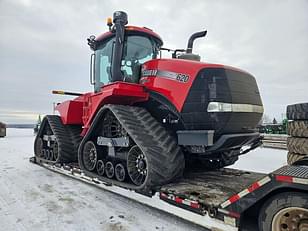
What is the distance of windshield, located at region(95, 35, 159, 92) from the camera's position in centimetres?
496

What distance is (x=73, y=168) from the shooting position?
6102mm

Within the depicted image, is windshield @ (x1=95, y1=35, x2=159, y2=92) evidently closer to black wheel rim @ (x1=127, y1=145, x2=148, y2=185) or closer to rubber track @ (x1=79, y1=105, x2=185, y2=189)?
rubber track @ (x1=79, y1=105, x2=185, y2=189)

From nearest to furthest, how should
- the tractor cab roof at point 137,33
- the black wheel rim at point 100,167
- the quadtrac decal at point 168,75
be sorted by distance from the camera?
the quadtrac decal at point 168,75 < the tractor cab roof at point 137,33 < the black wheel rim at point 100,167

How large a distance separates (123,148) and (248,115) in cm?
229

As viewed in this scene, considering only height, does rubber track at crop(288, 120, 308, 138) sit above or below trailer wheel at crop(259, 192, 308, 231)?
above

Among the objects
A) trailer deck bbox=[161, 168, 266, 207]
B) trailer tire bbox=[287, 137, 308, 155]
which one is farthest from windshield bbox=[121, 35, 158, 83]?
trailer tire bbox=[287, 137, 308, 155]

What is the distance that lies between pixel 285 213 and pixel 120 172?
2.94 m

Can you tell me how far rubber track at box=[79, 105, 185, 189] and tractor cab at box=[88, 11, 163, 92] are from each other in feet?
3.00

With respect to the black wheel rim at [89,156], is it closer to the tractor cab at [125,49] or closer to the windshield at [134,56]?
the tractor cab at [125,49]

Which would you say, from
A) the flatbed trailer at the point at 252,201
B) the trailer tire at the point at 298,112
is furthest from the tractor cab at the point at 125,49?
the trailer tire at the point at 298,112

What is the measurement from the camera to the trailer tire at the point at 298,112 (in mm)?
4691

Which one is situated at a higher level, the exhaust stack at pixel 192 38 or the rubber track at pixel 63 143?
the exhaust stack at pixel 192 38

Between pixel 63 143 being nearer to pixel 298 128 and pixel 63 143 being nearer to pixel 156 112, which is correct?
pixel 156 112

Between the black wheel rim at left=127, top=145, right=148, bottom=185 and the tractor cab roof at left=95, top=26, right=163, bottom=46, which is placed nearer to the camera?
the black wheel rim at left=127, top=145, right=148, bottom=185
